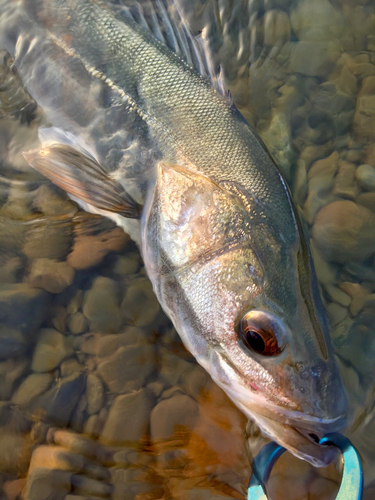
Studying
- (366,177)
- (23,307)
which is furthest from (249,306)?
(366,177)

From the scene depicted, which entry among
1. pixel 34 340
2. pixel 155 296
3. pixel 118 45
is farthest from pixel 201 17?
pixel 34 340

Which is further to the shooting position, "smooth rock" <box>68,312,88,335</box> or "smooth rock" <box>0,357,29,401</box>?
"smooth rock" <box>68,312,88,335</box>

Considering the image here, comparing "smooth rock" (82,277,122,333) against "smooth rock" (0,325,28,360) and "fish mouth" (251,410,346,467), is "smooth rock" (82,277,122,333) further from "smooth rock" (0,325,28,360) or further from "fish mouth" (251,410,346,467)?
"fish mouth" (251,410,346,467)

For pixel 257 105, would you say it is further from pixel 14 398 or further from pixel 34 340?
pixel 14 398

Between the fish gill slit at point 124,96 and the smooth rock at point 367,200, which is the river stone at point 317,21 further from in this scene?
the fish gill slit at point 124,96

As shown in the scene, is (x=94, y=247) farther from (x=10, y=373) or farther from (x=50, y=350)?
(x=10, y=373)

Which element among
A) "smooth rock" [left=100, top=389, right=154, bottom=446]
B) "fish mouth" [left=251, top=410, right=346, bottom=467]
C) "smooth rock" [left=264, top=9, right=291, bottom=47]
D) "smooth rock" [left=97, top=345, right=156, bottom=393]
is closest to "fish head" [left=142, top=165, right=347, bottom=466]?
"fish mouth" [left=251, top=410, right=346, bottom=467]

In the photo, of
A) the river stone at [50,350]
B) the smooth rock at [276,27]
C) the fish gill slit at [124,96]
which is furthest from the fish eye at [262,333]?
the smooth rock at [276,27]
